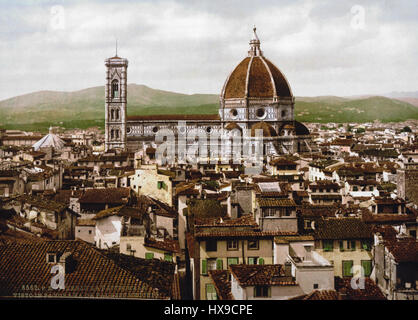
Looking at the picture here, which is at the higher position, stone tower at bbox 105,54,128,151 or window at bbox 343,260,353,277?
stone tower at bbox 105,54,128,151

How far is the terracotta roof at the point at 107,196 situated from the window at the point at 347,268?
371 inches

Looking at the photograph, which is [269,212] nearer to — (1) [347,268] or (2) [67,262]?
(1) [347,268]

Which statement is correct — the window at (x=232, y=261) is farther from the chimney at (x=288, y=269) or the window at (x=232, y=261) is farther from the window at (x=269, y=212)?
the chimney at (x=288, y=269)

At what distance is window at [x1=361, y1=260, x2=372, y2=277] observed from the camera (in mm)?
13896

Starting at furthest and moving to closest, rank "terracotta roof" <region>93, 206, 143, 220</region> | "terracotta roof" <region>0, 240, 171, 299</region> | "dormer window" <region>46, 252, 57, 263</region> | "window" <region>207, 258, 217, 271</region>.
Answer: "terracotta roof" <region>93, 206, 143, 220</region> < "window" <region>207, 258, 217, 271</region> < "dormer window" <region>46, 252, 57, 263</region> < "terracotta roof" <region>0, 240, 171, 299</region>

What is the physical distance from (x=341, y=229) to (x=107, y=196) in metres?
10.3

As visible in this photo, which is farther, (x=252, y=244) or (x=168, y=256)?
(x=168, y=256)

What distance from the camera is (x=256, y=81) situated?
73.1 meters

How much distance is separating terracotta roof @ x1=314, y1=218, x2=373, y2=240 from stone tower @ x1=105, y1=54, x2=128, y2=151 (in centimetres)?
5926

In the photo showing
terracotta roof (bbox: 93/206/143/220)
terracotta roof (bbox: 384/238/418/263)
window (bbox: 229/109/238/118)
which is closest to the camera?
terracotta roof (bbox: 384/238/418/263)

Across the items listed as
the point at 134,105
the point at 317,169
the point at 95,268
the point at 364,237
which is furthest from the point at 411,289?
the point at 134,105

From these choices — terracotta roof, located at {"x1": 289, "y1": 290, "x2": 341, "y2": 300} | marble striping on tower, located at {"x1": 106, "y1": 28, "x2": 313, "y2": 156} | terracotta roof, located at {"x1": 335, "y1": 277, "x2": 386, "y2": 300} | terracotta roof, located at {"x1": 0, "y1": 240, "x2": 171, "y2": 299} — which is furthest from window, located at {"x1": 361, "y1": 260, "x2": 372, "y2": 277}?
marble striping on tower, located at {"x1": 106, "y1": 28, "x2": 313, "y2": 156}

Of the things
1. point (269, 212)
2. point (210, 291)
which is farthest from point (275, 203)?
point (210, 291)

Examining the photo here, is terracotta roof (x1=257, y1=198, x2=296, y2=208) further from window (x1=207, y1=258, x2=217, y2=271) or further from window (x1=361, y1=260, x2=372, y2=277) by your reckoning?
window (x1=361, y1=260, x2=372, y2=277)
